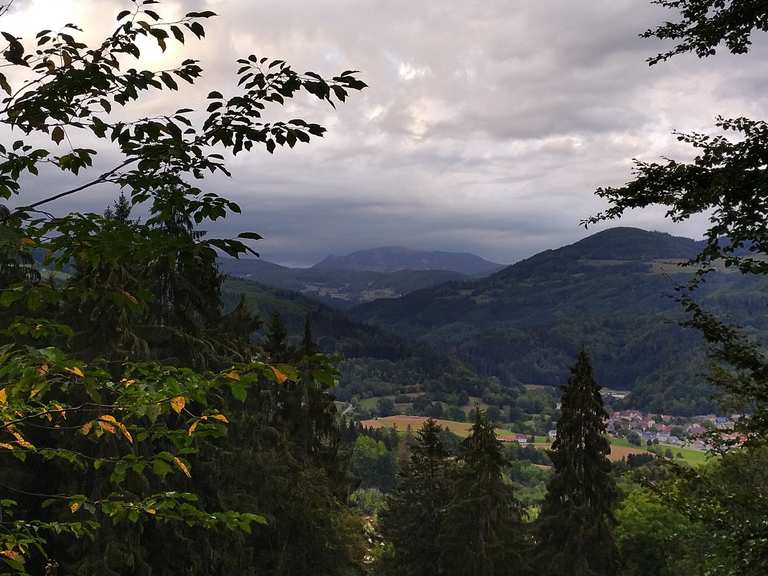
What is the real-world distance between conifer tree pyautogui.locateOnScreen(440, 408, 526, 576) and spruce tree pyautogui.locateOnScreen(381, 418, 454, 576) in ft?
4.97

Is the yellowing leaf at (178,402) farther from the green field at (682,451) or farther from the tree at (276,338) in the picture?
the green field at (682,451)

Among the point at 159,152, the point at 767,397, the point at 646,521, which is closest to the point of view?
the point at 159,152

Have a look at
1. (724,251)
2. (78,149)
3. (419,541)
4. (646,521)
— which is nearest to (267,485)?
(419,541)

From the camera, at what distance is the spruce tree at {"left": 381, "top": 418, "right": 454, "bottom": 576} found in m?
31.8

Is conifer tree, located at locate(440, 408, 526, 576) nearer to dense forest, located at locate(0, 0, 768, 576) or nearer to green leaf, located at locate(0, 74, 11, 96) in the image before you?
dense forest, located at locate(0, 0, 768, 576)

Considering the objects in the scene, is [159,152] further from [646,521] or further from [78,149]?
[646,521]

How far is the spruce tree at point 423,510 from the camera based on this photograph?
31828 mm

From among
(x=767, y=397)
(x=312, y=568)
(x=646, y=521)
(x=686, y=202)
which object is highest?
(x=686, y=202)

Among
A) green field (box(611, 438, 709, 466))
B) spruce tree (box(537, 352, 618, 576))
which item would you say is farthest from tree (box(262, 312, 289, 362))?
green field (box(611, 438, 709, 466))

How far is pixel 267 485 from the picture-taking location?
20.6 meters

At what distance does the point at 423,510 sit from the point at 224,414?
26.6 meters

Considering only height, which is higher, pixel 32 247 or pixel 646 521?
pixel 32 247

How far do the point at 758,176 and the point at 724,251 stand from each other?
119 centimetres

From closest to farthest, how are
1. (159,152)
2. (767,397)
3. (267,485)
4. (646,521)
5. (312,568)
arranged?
(159,152) < (767,397) < (267,485) < (312,568) < (646,521)
